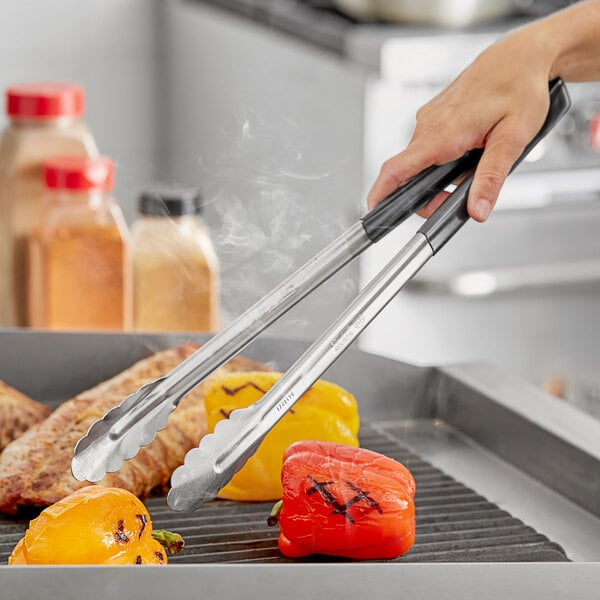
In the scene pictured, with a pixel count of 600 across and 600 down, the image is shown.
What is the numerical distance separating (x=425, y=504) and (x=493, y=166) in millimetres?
331

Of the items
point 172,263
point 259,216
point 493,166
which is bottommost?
point 172,263

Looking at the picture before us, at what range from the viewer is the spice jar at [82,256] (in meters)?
1.55

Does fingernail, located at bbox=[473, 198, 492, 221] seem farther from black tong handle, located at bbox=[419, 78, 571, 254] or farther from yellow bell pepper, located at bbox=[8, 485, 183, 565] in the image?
yellow bell pepper, located at bbox=[8, 485, 183, 565]

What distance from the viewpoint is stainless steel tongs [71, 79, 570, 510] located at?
3.08 ft

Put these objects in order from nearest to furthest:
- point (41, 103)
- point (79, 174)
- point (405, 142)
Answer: point (79, 174), point (41, 103), point (405, 142)

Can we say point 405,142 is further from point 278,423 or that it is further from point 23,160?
point 278,423

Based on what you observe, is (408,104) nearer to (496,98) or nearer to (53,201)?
(53,201)

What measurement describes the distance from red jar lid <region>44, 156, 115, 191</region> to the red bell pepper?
2.05ft

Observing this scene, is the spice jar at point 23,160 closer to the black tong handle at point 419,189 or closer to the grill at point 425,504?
the grill at point 425,504

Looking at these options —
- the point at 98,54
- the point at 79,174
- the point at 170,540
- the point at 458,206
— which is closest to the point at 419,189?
the point at 458,206

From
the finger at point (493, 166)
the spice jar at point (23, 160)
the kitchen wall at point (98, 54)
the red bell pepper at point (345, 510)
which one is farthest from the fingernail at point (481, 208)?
the kitchen wall at point (98, 54)

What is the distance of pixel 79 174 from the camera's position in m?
1.53

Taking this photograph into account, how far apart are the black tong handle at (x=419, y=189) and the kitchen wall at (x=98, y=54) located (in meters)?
2.01

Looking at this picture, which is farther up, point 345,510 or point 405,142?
point 405,142
